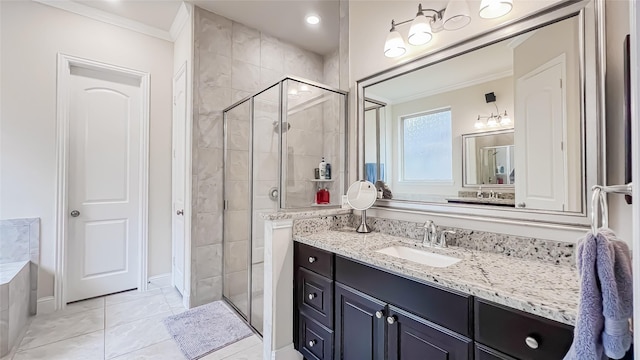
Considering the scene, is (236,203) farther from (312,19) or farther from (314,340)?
(312,19)

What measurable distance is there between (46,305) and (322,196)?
2.62 metres

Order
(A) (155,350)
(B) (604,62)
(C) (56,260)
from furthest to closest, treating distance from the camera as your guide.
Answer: (C) (56,260), (A) (155,350), (B) (604,62)

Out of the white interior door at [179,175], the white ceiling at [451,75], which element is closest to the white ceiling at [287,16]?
the white interior door at [179,175]

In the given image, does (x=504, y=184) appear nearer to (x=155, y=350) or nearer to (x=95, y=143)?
(x=155, y=350)

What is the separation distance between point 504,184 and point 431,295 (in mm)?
689

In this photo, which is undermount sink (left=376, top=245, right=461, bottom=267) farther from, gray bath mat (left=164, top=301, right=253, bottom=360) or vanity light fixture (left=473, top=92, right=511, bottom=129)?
gray bath mat (left=164, top=301, right=253, bottom=360)

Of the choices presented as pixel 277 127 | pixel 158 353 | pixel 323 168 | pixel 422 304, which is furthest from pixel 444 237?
pixel 158 353

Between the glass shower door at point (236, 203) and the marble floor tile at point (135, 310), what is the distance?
0.58 metres

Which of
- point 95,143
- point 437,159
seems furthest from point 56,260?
point 437,159

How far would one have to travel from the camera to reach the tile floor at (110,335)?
6.28 ft

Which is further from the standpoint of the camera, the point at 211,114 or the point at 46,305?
the point at 211,114

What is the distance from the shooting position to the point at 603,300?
654 millimetres

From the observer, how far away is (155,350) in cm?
197

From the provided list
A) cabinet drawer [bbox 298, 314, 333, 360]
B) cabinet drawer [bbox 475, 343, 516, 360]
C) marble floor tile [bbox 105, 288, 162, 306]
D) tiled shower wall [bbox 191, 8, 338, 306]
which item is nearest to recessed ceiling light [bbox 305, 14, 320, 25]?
tiled shower wall [bbox 191, 8, 338, 306]
